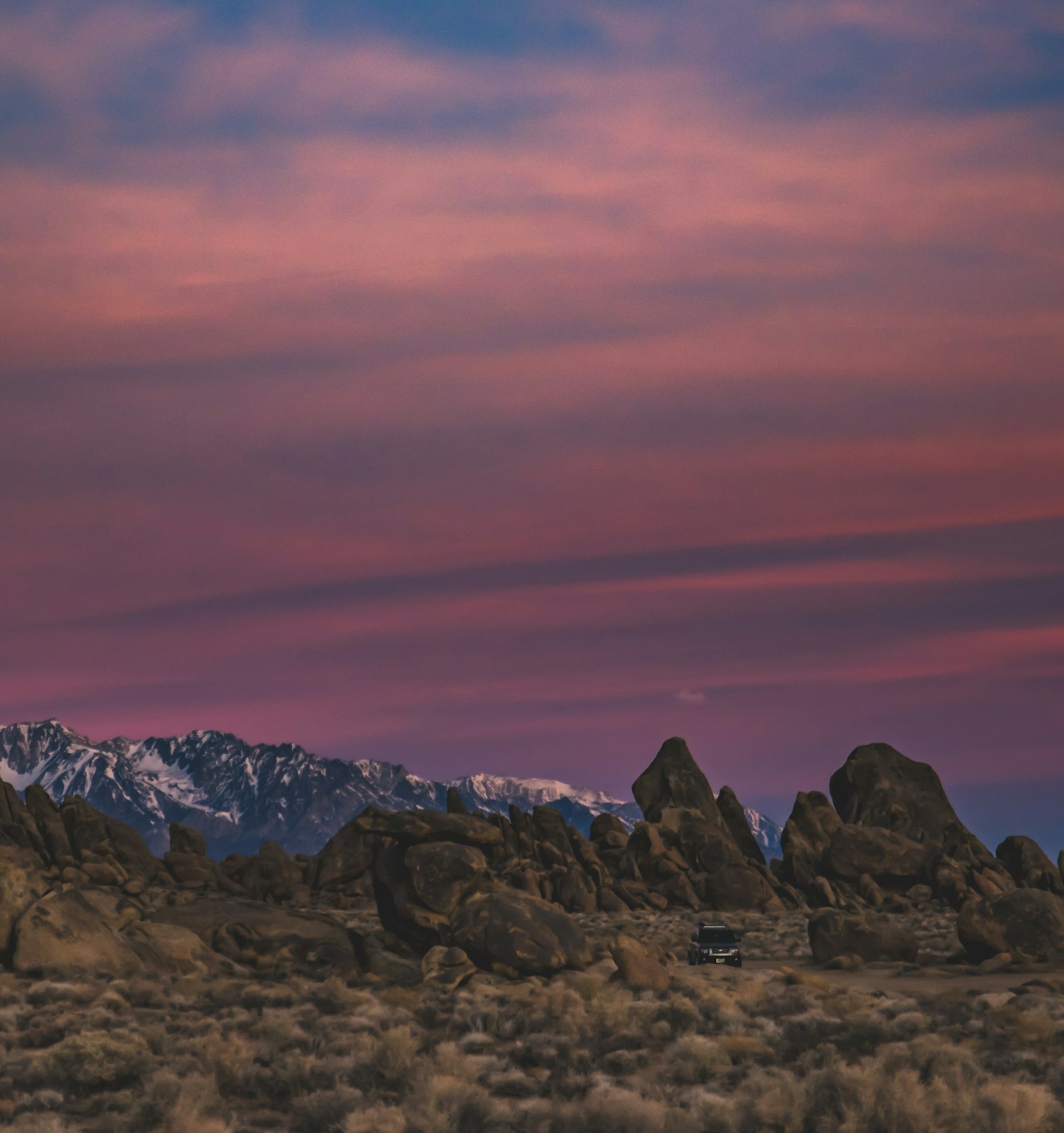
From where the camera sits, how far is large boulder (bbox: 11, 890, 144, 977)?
111 ft

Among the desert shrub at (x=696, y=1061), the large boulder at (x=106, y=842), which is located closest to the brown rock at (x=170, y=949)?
the desert shrub at (x=696, y=1061)

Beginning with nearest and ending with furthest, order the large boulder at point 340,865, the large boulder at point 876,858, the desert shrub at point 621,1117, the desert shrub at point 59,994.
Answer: the desert shrub at point 621,1117, the desert shrub at point 59,994, the large boulder at point 340,865, the large boulder at point 876,858

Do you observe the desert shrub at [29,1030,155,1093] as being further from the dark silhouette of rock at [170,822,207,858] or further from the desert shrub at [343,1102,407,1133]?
the dark silhouette of rock at [170,822,207,858]

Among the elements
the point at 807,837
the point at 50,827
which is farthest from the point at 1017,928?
the point at 50,827

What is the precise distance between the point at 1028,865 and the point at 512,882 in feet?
140

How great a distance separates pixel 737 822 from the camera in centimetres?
11944

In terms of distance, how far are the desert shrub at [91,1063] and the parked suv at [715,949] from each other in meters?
30.3

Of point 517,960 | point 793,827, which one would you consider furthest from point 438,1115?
point 793,827

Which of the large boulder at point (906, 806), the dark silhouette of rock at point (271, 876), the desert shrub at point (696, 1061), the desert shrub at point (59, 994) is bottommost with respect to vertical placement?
the desert shrub at point (696, 1061)

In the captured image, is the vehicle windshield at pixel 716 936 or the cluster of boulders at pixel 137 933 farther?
the vehicle windshield at pixel 716 936

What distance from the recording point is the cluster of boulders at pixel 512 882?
3697cm

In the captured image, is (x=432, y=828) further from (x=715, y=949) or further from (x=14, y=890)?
(x=14, y=890)

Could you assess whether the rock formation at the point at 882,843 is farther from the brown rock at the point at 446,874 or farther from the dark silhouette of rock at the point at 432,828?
the brown rock at the point at 446,874

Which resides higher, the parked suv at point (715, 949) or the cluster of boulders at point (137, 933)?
the cluster of boulders at point (137, 933)
